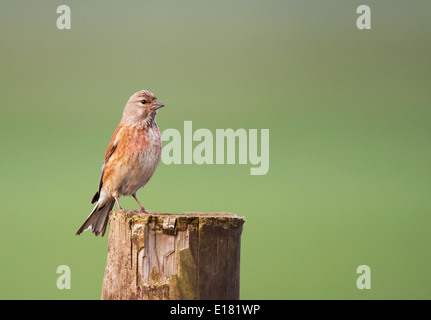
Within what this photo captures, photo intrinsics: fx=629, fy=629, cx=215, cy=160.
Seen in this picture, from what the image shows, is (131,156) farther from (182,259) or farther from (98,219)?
(182,259)

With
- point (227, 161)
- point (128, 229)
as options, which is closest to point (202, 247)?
point (128, 229)

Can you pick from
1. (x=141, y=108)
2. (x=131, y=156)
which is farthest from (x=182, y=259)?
(x=141, y=108)

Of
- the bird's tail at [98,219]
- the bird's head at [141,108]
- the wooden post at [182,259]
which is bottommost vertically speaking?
the wooden post at [182,259]

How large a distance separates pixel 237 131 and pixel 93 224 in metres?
11.2

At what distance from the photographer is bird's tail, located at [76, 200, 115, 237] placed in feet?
17.3

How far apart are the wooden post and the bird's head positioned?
192 centimetres

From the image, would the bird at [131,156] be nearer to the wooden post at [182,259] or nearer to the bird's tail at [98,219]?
the bird's tail at [98,219]

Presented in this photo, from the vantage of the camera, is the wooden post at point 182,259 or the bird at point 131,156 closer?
the wooden post at point 182,259

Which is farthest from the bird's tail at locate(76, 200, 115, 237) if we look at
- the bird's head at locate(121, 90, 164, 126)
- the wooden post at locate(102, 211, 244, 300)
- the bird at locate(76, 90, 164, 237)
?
the wooden post at locate(102, 211, 244, 300)

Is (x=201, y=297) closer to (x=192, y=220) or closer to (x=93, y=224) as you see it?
(x=192, y=220)

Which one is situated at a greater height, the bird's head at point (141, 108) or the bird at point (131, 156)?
the bird's head at point (141, 108)

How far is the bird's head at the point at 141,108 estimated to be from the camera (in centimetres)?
549

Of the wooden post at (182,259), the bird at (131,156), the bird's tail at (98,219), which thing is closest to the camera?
the wooden post at (182,259)

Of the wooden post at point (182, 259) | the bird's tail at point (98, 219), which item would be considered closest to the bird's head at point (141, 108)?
the bird's tail at point (98, 219)
